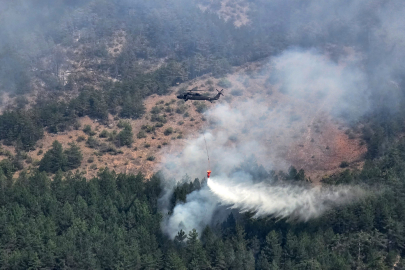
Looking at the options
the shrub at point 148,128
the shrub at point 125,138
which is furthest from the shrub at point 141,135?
the shrub at point 125,138

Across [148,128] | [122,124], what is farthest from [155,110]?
[122,124]

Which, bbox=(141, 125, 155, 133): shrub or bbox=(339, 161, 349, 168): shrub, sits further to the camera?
bbox=(141, 125, 155, 133): shrub

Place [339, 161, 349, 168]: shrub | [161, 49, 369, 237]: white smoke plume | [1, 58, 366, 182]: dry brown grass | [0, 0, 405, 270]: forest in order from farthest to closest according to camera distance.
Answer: [1, 58, 366, 182]: dry brown grass, [339, 161, 349, 168]: shrub, [161, 49, 369, 237]: white smoke plume, [0, 0, 405, 270]: forest

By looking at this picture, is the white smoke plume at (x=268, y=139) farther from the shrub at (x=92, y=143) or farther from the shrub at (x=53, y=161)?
the shrub at (x=53, y=161)

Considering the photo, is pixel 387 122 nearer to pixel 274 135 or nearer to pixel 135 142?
pixel 274 135

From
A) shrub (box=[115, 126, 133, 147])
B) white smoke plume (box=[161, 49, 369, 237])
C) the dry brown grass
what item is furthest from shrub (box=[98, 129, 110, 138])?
white smoke plume (box=[161, 49, 369, 237])

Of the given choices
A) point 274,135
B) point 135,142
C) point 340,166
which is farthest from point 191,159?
point 340,166

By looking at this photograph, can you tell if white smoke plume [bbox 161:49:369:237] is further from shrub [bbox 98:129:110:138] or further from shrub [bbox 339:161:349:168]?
shrub [bbox 98:129:110:138]

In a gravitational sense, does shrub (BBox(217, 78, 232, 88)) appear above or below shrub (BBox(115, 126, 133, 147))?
above

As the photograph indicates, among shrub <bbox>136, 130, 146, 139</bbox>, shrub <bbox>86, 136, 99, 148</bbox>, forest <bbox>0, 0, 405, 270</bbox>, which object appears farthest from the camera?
shrub <bbox>136, 130, 146, 139</bbox>
